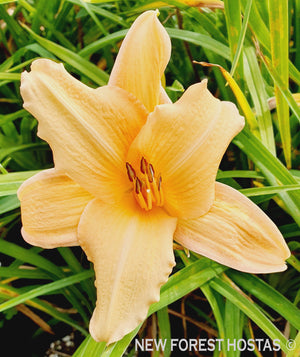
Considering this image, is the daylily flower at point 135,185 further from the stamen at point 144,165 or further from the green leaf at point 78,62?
the green leaf at point 78,62

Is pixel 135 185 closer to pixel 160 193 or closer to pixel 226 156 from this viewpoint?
pixel 160 193

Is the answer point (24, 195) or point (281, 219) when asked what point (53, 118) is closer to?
point (24, 195)

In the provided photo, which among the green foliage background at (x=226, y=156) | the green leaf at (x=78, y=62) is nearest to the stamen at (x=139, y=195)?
the green foliage background at (x=226, y=156)

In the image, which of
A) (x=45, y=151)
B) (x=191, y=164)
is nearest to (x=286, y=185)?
(x=191, y=164)

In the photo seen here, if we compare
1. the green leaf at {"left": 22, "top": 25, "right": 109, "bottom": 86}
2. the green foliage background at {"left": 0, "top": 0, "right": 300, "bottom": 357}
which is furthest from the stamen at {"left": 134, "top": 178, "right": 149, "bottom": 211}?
the green leaf at {"left": 22, "top": 25, "right": 109, "bottom": 86}

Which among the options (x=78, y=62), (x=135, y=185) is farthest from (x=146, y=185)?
(x=78, y=62)

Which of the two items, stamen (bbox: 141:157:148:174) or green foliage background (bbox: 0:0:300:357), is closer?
stamen (bbox: 141:157:148:174)

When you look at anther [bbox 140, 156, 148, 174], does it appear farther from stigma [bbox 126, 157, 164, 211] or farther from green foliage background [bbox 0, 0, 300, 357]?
Result: green foliage background [bbox 0, 0, 300, 357]
